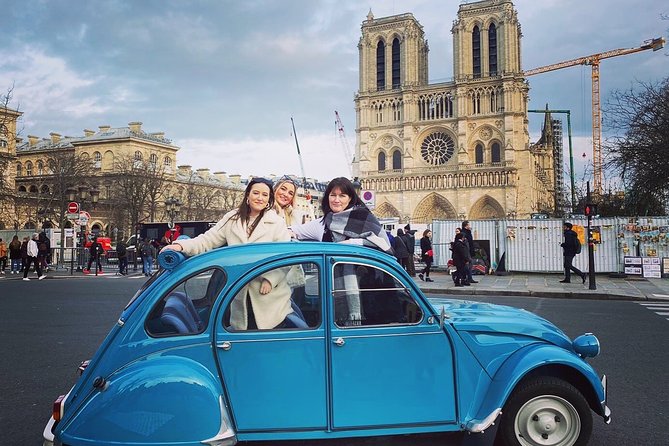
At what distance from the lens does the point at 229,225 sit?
3.95 meters

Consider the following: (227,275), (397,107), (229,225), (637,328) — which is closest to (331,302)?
(227,275)

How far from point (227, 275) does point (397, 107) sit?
7754 centimetres

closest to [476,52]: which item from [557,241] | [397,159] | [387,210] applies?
[397,159]

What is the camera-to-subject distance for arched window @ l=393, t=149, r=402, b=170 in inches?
3066

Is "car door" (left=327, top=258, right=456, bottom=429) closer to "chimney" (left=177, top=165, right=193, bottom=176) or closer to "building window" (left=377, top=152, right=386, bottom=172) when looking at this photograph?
"building window" (left=377, top=152, right=386, bottom=172)

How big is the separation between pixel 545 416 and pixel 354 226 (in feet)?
6.18

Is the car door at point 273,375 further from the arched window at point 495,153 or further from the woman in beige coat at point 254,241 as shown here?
the arched window at point 495,153

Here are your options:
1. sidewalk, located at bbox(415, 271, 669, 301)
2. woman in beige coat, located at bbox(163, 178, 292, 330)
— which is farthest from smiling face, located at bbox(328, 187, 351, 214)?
sidewalk, located at bbox(415, 271, 669, 301)

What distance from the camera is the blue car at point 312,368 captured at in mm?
2873

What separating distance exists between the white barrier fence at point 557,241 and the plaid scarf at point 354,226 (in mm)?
16758

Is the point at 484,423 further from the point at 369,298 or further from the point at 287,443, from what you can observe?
the point at 287,443

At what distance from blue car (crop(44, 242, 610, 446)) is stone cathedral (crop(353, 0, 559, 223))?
226 feet

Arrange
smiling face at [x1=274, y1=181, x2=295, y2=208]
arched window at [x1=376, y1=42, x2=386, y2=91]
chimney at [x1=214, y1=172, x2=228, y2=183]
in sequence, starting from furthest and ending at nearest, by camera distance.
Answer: chimney at [x1=214, y1=172, x2=228, y2=183] < arched window at [x1=376, y1=42, x2=386, y2=91] < smiling face at [x1=274, y1=181, x2=295, y2=208]

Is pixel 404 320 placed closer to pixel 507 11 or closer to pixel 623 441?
pixel 623 441
